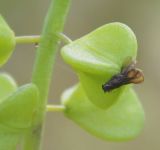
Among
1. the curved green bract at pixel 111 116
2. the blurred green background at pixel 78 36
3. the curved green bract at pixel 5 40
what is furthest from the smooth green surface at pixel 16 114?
the blurred green background at pixel 78 36

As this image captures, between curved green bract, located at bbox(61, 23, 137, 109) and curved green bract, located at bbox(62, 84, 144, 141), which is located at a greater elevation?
curved green bract, located at bbox(61, 23, 137, 109)

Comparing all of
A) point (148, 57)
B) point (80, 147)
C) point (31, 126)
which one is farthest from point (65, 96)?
point (148, 57)

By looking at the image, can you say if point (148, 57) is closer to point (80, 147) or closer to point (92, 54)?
point (80, 147)

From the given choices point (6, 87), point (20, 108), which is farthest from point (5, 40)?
point (6, 87)

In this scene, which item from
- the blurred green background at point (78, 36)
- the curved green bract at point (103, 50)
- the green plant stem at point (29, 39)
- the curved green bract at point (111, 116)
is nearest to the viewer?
the curved green bract at point (103, 50)

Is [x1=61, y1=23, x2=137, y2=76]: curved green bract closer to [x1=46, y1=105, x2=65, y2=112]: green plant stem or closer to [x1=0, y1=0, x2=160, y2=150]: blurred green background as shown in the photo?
[x1=46, y1=105, x2=65, y2=112]: green plant stem

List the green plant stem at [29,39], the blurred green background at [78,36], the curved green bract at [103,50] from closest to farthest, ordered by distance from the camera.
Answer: the curved green bract at [103,50] < the green plant stem at [29,39] < the blurred green background at [78,36]

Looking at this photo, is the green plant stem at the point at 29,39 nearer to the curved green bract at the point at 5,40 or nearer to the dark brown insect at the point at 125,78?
the curved green bract at the point at 5,40

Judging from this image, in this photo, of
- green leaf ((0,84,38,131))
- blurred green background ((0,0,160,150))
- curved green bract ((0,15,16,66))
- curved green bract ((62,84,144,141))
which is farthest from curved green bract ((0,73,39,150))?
blurred green background ((0,0,160,150))
